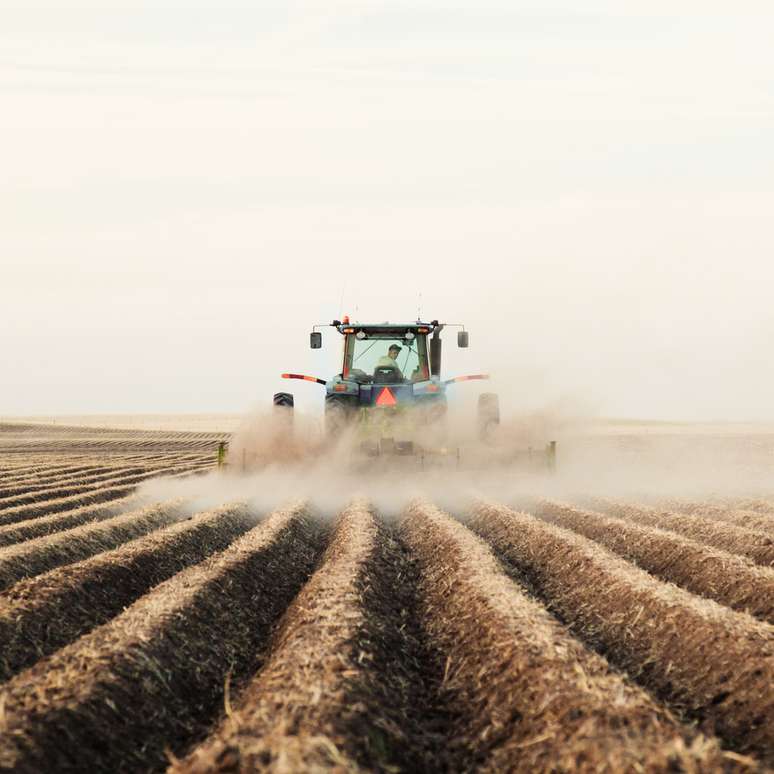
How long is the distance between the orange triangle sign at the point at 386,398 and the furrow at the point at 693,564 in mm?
6239

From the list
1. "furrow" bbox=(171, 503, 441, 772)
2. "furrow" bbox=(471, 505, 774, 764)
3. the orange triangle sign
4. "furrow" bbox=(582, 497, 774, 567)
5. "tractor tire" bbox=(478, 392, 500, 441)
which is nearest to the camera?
"furrow" bbox=(171, 503, 441, 772)

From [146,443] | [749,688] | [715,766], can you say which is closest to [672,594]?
[749,688]

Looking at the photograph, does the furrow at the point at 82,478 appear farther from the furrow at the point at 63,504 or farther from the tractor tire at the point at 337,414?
the tractor tire at the point at 337,414

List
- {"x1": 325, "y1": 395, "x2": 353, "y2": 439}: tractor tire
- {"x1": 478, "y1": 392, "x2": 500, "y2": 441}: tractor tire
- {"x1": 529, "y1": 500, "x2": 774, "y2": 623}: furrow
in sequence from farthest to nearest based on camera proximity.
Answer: {"x1": 478, "y1": 392, "x2": 500, "y2": 441}: tractor tire < {"x1": 325, "y1": 395, "x2": 353, "y2": 439}: tractor tire < {"x1": 529, "y1": 500, "x2": 774, "y2": 623}: furrow

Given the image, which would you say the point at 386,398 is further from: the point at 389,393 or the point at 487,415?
the point at 487,415

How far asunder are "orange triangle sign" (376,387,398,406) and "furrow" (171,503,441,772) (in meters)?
9.87

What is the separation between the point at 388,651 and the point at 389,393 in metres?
12.0

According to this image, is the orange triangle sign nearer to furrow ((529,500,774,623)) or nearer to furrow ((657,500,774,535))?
furrow ((657,500,774,535))

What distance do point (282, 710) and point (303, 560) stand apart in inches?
244

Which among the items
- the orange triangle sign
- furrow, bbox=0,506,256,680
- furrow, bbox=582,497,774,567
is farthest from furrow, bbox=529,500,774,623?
the orange triangle sign

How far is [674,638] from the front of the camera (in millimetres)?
6637

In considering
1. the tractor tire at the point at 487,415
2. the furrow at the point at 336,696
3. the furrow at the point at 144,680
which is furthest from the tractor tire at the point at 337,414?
the furrow at the point at 336,696

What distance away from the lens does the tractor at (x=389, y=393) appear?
18328 millimetres

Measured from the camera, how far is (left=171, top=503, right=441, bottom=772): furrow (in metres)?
4.00
